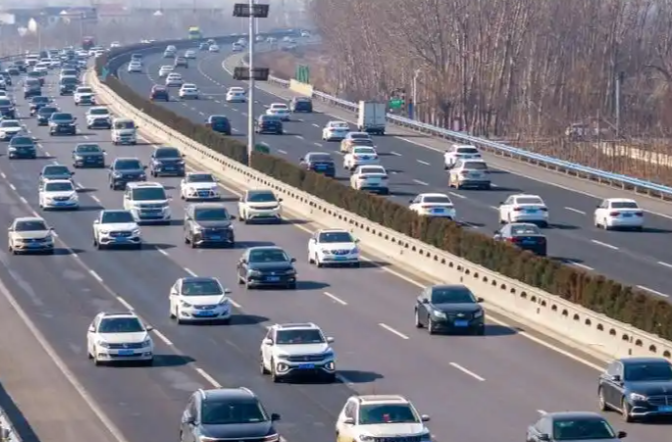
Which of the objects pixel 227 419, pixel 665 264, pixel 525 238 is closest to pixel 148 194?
pixel 525 238

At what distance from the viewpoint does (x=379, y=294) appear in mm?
51875

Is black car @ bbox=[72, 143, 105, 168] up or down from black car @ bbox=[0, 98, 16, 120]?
up

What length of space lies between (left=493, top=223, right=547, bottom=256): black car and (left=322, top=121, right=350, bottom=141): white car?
140 ft

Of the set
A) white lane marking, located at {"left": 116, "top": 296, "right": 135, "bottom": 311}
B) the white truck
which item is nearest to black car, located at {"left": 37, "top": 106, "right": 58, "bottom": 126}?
the white truck

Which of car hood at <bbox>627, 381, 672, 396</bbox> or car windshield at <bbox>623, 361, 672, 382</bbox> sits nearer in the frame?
car hood at <bbox>627, 381, 672, 396</bbox>

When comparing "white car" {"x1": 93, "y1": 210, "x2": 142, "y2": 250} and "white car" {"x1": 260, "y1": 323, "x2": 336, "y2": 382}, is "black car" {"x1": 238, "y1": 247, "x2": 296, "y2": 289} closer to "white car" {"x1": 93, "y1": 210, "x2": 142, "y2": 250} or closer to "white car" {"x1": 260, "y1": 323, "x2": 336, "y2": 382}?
"white car" {"x1": 93, "y1": 210, "x2": 142, "y2": 250}

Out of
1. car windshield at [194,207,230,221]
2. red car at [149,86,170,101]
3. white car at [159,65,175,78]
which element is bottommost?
Answer: white car at [159,65,175,78]

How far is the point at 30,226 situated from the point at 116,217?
9.76 feet

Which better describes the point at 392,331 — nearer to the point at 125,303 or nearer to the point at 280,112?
the point at 125,303

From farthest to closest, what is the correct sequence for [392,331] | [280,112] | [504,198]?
[280,112] → [504,198] → [392,331]

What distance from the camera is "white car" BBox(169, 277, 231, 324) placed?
46.1 m

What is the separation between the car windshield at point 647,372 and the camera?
33344 mm

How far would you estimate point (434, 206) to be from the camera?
66750 millimetres

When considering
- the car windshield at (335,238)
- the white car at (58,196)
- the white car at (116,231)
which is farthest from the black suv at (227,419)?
the white car at (58,196)
